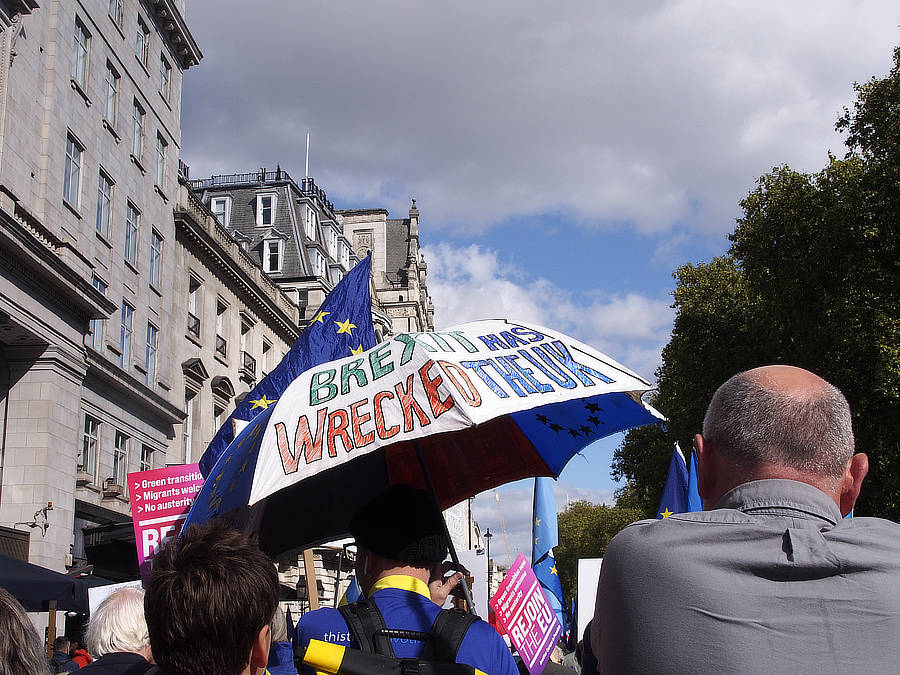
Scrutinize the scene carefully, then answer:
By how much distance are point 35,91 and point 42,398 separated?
734 centimetres

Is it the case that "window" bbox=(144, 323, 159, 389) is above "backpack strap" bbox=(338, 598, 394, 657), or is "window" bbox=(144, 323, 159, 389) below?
above

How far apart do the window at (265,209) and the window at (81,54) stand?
26.9 m

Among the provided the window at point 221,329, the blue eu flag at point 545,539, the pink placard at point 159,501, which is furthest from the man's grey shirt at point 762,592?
the window at point 221,329

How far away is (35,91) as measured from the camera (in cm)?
2217

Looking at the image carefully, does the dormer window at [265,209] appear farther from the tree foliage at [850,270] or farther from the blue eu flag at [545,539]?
the blue eu flag at [545,539]

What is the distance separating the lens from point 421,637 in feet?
9.86

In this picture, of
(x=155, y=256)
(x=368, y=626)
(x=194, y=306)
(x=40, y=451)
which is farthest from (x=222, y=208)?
(x=368, y=626)

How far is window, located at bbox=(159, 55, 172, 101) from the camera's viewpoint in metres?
31.4

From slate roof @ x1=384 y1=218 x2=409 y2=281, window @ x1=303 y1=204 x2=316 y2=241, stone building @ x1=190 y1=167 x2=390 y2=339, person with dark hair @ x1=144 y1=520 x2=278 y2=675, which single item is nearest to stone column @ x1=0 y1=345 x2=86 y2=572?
person with dark hair @ x1=144 y1=520 x2=278 y2=675

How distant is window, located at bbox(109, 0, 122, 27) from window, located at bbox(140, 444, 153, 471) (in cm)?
1249

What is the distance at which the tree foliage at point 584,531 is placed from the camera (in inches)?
2921

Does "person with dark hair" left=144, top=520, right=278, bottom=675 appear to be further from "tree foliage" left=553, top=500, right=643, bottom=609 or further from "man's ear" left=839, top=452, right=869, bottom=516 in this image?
"tree foliage" left=553, top=500, right=643, bottom=609

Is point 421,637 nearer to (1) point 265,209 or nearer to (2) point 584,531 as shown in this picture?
(1) point 265,209

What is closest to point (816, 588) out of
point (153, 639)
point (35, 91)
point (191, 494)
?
point (153, 639)
